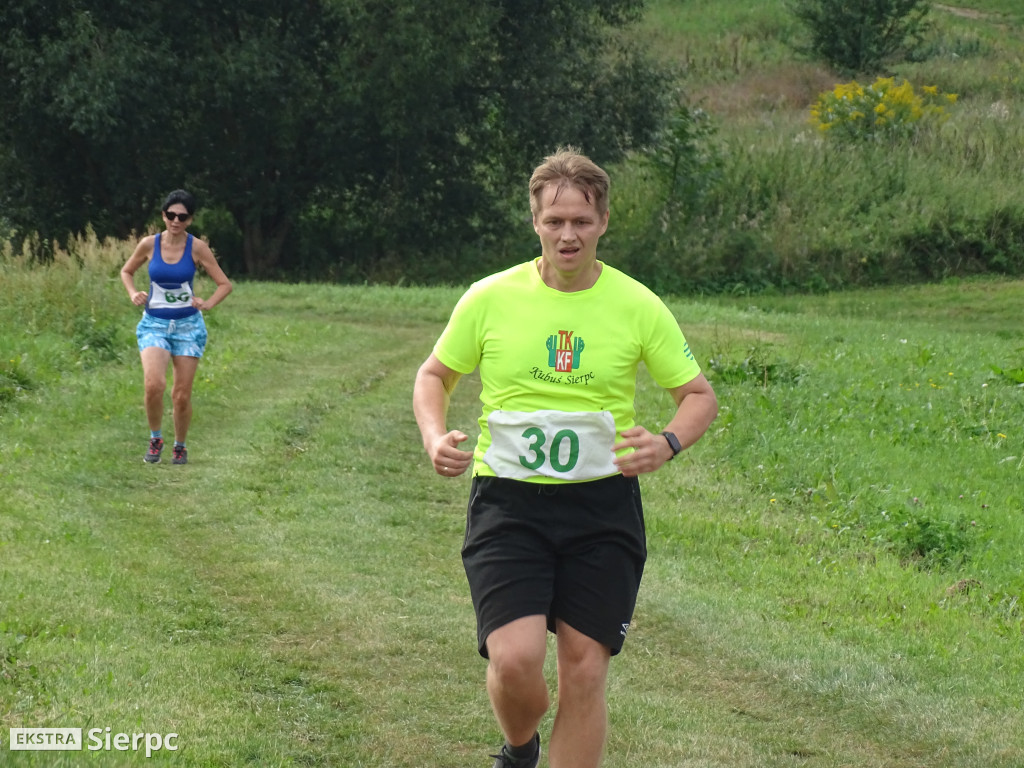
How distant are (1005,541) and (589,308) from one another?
568 cm

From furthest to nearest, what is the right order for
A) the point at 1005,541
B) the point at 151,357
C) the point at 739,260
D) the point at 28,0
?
the point at 739,260, the point at 28,0, the point at 151,357, the point at 1005,541

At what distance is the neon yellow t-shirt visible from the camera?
458 centimetres

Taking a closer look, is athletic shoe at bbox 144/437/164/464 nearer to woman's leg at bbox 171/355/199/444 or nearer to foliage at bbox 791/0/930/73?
woman's leg at bbox 171/355/199/444

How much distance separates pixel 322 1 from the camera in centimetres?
2773

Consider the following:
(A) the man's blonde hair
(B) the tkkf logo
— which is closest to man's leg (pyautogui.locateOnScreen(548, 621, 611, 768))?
(B) the tkkf logo

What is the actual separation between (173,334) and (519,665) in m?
7.32

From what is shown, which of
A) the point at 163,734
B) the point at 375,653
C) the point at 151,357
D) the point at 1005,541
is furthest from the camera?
the point at 151,357

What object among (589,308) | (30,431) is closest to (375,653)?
(589,308)

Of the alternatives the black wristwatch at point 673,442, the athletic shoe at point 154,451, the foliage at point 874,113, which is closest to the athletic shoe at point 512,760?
the black wristwatch at point 673,442

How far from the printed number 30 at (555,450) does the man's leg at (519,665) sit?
0.51 meters

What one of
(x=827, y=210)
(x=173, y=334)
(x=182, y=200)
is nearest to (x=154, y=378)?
(x=173, y=334)

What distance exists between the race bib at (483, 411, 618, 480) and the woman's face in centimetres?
704

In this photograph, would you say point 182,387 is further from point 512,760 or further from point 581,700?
point 581,700

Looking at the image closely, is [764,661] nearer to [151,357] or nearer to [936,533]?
[936,533]
